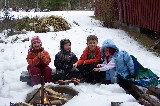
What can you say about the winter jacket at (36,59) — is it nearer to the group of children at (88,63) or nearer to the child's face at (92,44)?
the group of children at (88,63)

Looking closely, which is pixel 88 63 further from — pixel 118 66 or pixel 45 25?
pixel 45 25

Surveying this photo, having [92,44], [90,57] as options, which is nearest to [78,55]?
[90,57]

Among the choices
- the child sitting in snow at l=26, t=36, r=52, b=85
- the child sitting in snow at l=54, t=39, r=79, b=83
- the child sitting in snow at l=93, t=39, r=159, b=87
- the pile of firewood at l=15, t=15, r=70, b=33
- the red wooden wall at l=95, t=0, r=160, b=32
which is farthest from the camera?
the pile of firewood at l=15, t=15, r=70, b=33

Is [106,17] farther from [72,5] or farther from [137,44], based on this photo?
[72,5]

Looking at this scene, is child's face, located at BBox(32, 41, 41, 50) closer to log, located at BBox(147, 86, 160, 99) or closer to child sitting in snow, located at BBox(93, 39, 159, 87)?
child sitting in snow, located at BBox(93, 39, 159, 87)

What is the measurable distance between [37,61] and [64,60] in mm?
540

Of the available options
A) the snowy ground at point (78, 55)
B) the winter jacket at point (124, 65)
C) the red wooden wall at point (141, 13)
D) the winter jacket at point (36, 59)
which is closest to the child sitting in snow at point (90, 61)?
the snowy ground at point (78, 55)

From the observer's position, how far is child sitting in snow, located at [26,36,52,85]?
645 centimetres

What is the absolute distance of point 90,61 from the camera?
6.69 metres

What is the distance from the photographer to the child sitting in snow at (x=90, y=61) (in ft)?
21.4

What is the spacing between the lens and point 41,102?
4.90 metres

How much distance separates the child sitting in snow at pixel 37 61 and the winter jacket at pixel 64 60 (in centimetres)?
19

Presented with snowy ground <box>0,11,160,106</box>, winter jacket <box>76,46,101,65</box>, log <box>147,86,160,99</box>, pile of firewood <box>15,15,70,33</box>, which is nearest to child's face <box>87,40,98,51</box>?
winter jacket <box>76,46,101,65</box>

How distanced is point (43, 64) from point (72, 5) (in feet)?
106
